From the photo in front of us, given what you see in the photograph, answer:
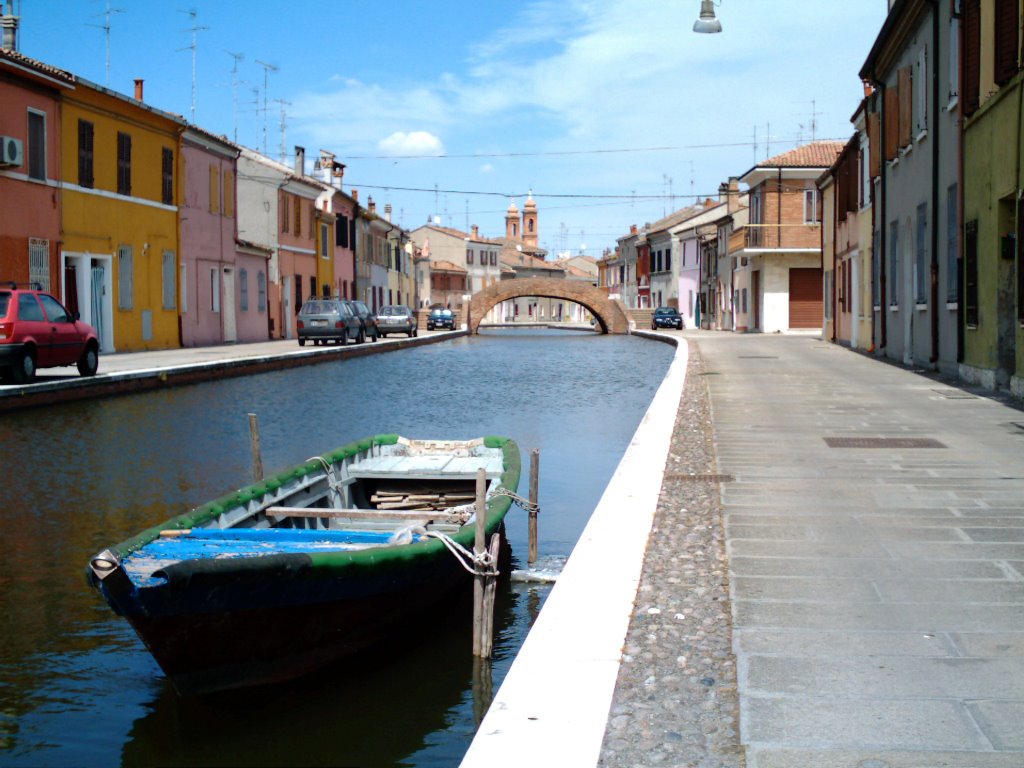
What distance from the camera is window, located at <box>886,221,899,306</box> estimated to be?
2561 centimetres

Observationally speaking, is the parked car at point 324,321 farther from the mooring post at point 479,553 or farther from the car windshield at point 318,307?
the mooring post at point 479,553

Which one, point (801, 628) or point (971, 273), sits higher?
point (971, 273)

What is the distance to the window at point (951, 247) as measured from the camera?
19.0 meters

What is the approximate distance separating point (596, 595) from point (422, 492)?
11.6 feet

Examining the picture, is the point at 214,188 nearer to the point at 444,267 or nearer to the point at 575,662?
the point at 575,662

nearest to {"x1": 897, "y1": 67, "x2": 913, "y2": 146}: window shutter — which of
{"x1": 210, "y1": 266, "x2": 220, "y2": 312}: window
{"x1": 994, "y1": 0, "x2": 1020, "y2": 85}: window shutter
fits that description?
{"x1": 994, "y1": 0, "x2": 1020, "y2": 85}: window shutter

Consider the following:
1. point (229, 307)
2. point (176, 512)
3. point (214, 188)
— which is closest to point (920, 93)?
point (176, 512)

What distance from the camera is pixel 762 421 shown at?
13336 millimetres

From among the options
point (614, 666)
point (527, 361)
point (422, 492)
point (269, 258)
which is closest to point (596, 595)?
point (614, 666)

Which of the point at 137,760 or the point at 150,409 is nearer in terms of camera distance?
the point at 137,760

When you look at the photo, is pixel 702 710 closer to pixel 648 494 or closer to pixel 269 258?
pixel 648 494

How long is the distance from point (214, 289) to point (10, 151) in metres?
15.2

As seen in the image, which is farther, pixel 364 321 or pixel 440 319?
pixel 440 319

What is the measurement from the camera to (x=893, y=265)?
2617 cm
